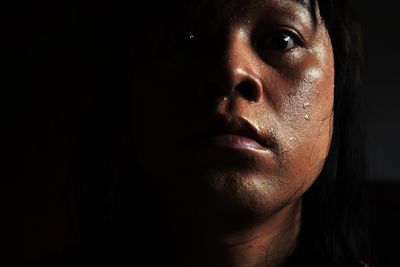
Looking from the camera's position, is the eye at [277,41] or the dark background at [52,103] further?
the dark background at [52,103]

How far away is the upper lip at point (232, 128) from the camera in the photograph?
1.98 ft

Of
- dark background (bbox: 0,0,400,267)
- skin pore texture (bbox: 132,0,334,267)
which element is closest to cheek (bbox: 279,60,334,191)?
skin pore texture (bbox: 132,0,334,267)

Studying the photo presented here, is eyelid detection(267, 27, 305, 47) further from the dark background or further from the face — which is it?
the dark background

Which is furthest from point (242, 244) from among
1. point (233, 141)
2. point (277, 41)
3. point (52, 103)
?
point (52, 103)

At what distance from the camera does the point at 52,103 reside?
131cm

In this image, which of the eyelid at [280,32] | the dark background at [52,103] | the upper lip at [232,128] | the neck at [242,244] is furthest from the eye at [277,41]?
the dark background at [52,103]

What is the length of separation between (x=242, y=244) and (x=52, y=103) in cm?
79

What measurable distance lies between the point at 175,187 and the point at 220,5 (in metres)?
0.24

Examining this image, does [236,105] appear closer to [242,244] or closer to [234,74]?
[234,74]

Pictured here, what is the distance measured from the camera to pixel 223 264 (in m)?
0.70

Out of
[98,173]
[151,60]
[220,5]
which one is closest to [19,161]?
[98,173]

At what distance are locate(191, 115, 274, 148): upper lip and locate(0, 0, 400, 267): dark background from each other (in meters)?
0.63

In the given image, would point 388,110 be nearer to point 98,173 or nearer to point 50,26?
point 98,173

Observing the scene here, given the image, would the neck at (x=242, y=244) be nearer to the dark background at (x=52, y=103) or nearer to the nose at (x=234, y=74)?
the nose at (x=234, y=74)
